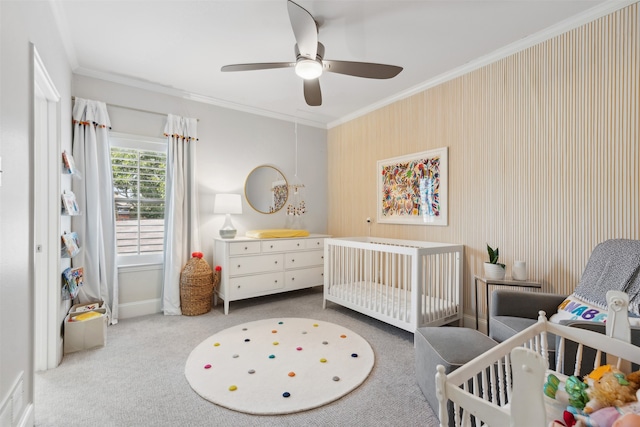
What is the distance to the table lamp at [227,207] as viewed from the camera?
138 inches

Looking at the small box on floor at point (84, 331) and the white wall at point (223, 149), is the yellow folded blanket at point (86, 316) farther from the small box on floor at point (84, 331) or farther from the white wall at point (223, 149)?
the white wall at point (223, 149)

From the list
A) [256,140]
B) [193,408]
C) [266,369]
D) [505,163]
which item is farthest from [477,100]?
[193,408]

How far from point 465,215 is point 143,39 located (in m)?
→ 3.25

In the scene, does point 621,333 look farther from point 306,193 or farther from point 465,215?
point 306,193

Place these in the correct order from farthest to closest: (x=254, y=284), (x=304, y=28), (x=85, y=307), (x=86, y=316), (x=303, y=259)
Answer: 1. (x=303, y=259)
2. (x=254, y=284)
3. (x=85, y=307)
4. (x=86, y=316)
5. (x=304, y=28)

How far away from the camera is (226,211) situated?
3525mm

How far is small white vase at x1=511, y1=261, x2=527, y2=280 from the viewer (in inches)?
92.2

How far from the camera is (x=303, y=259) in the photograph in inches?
152

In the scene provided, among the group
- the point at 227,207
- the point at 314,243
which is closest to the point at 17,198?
the point at 227,207

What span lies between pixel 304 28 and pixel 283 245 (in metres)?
2.46

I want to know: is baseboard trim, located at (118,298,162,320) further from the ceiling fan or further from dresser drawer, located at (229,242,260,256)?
the ceiling fan

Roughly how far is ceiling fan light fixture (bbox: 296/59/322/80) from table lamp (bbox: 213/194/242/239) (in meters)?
1.92

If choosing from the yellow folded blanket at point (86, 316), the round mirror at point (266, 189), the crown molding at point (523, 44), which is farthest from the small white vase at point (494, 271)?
the yellow folded blanket at point (86, 316)

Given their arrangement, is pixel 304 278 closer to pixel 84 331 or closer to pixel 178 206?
pixel 178 206
